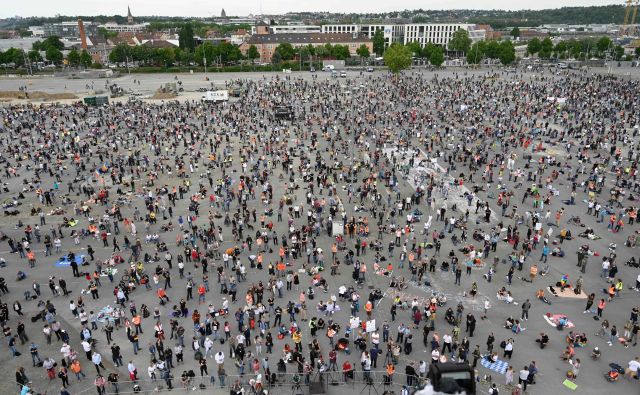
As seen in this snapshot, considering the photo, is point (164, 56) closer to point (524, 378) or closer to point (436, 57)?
point (436, 57)

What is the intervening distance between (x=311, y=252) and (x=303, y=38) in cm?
13149

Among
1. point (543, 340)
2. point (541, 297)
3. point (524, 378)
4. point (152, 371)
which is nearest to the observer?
point (524, 378)

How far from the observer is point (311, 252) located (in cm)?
2530

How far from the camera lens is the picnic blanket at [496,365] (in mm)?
16983

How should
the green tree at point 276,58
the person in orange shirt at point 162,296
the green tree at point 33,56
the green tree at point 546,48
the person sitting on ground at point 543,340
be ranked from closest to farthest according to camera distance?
the person sitting on ground at point 543,340 → the person in orange shirt at point 162,296 → the green tree at point 33,56 → the green tree at point 276,58 → the green tree at point 546,48

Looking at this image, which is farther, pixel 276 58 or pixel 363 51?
pixel 363 51

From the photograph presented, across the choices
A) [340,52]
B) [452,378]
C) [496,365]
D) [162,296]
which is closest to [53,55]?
[340,52]

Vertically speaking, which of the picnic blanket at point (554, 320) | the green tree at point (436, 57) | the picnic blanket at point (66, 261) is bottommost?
the picnic blanket at point (554, 320)

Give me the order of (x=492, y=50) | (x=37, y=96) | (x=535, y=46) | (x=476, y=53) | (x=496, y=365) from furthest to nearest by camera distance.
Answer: (x=535, y=46), (x=492, y=50), (x=476, y=53), (x=37, y=96), (x=496, y=365)

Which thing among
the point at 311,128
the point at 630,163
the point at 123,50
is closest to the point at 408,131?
the point at 311,128

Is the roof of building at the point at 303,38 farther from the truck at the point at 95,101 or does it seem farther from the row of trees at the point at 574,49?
the truck at the point at 95,101

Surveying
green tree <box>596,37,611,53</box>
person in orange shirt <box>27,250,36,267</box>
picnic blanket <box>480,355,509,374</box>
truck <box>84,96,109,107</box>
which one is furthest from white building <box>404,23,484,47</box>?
picnic blanket <box>480,355,509,374</box>

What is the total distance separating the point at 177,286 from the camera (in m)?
23.0

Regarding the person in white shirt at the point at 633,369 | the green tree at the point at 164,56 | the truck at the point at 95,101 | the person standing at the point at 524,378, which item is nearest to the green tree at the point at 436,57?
the green tree at the point at 164,56
